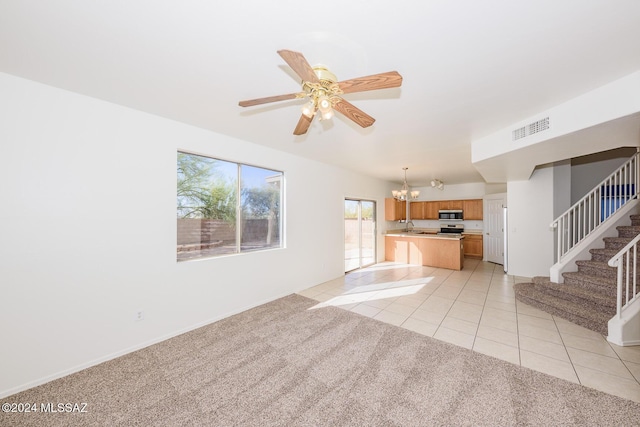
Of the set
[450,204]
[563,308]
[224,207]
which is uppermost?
[450,204]

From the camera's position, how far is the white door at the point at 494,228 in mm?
6957

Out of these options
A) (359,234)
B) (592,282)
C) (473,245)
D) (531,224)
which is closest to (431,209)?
(473,245)

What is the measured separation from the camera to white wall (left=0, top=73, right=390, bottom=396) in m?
2.01

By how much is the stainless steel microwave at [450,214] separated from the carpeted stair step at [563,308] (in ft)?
13.4

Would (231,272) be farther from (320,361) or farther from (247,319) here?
(320,361)

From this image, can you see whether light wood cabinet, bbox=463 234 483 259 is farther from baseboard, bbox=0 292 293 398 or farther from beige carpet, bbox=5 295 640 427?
baseboard, bbox=0 292 293 398

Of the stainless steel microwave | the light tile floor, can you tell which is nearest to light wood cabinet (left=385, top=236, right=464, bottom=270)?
the light tile floor

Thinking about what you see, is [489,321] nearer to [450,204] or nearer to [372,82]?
[372,82]

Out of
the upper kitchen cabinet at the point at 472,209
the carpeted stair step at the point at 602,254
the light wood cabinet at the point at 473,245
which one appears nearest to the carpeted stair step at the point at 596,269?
the carpeted stair step at the point at 602,254

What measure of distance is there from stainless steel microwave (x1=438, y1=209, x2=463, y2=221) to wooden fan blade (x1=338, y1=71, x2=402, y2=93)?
25.8ft

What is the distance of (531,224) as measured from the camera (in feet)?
16.9

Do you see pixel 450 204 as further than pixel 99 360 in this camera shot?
Yes

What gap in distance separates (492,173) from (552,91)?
268 cm

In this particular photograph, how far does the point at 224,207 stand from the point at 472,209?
8022 millimetres
